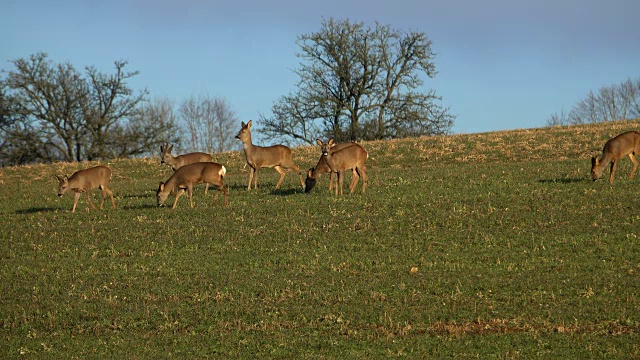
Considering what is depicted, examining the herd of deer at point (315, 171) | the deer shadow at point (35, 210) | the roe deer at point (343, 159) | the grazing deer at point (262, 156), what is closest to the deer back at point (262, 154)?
the grazing deer at point (262, 156)

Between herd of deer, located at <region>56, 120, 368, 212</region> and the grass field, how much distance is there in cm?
60

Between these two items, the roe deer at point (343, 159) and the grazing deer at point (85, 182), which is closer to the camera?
the roe deer at point (343, 159)

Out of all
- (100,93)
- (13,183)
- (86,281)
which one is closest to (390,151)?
(13,183)

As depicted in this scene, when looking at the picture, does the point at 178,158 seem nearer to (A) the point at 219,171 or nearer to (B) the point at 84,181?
(B) the point at 84,181

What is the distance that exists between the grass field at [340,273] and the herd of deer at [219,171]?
→ 0.60 m

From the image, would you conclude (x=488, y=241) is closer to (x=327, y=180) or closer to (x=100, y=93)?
(x=327, y=180)

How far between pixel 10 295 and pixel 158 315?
10.5 feet

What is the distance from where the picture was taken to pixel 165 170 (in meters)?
35.1

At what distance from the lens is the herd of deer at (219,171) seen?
72.7 ft

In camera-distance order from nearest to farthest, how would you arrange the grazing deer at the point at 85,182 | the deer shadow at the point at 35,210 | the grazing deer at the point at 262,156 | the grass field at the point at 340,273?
the grass field at the point at 340,273 < the grazing deer at the point at 85,182 < the deer shadow at the point at 35,210 < the grazing deer at the point at 262,156

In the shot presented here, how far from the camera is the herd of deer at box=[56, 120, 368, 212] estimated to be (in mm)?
22156

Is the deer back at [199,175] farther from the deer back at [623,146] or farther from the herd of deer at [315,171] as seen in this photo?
the deer back at [623,146]

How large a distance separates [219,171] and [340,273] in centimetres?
827

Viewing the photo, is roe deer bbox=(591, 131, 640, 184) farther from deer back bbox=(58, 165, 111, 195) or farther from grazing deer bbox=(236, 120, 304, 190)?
deer back bbox=(58, 165, 111, 195)
